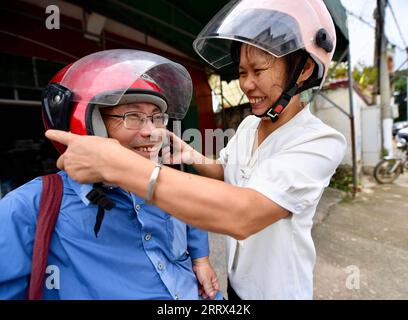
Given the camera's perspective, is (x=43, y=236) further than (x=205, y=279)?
No

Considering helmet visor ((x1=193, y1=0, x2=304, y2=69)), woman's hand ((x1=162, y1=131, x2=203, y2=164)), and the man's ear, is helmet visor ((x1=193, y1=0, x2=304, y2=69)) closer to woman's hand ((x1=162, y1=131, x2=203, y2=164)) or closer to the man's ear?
the man's ear

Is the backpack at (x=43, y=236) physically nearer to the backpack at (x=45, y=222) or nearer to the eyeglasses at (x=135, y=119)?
the backpack at (x=45, y=222)

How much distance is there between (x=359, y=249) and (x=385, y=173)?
4.36 metres

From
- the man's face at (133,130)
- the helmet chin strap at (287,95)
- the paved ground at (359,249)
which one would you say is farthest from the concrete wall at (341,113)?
the man's face at (133,130)

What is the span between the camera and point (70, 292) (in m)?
0.96

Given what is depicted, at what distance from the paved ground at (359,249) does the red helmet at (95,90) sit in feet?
7.63

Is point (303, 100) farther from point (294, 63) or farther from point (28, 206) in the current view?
point (28, 206)

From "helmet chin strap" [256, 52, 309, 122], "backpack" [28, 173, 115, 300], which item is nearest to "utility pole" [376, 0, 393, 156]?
"helmet chin strap" [256, 52, 309, 122]

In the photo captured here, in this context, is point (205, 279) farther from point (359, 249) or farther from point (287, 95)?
point (359, 249)

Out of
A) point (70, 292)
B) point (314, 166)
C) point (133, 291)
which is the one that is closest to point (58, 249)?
point (70, 292)

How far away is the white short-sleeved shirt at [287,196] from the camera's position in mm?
859

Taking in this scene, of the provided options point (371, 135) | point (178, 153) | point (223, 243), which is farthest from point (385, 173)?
point (178, 153)

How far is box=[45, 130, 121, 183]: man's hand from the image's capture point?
30.1 inches

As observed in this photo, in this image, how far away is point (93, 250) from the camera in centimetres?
98
